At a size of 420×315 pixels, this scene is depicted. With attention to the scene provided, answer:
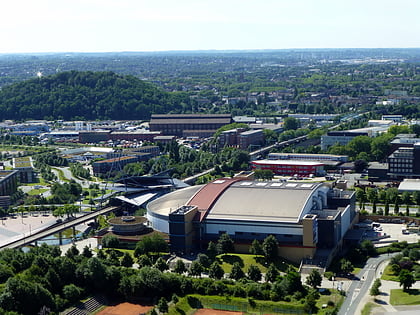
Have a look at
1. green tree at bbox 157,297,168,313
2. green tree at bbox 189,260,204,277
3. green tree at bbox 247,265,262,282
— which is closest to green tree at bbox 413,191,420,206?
green tree at bbox 247,265,262,282

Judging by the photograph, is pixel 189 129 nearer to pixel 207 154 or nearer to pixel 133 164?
pixel 207 154

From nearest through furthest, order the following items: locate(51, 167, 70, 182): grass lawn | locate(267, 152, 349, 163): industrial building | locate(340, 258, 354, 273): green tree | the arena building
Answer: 1. locate(340, 258, 354, 273): green tree
2. the arena building
3. locate(51, 167, 70, 182): grass lawn
4. locate(267, 152, 349, 163): industrial building

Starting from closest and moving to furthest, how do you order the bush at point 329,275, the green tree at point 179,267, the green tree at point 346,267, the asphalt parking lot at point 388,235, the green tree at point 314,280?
the green tree at point 314,280, the bush at point 329,275, the green tree at point 346,267, the green tree at point 179,267, the asphalt parking lot at point 388,235

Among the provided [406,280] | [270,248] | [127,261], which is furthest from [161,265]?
[406,280]

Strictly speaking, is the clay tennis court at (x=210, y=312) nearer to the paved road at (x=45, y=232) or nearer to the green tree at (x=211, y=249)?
the green tree at (x=211, y=249)

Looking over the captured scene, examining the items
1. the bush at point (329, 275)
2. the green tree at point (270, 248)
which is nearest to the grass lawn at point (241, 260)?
the green tree at point (270, 248)

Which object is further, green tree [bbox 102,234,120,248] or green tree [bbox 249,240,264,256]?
green tree [bbox 102,234,120,248]

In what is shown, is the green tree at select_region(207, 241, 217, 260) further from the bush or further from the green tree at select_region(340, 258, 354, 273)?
the green tree at select_region(340, 258, 354, 273)
